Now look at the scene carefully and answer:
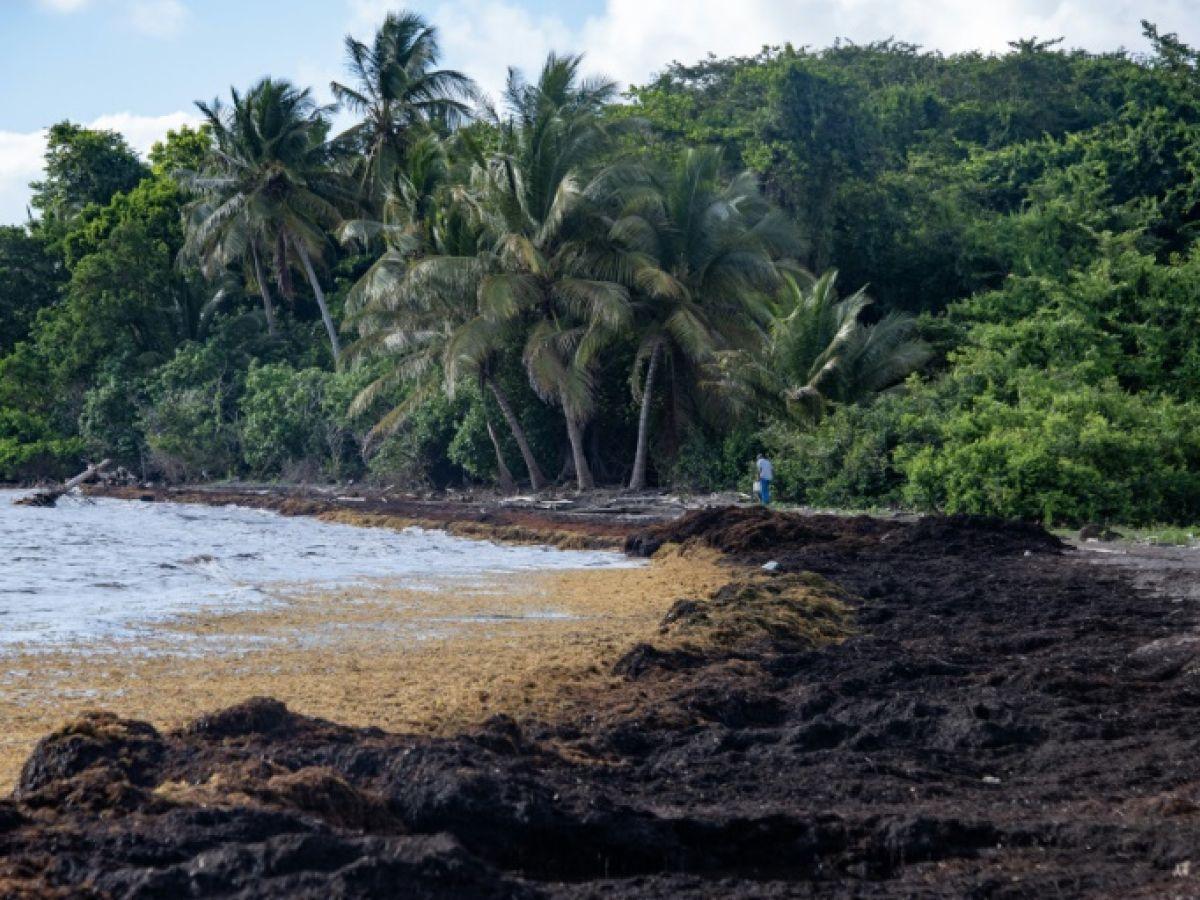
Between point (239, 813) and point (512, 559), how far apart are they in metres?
15.0

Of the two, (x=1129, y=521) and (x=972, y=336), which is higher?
(x=972, y=336)

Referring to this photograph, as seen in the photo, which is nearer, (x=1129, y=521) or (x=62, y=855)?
(x=62, y=855)

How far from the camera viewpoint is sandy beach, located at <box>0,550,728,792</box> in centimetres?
808

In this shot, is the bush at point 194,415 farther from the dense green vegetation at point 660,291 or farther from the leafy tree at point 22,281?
the leafy tree at point 22,281

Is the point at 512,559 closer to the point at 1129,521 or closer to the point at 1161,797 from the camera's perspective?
the point at 1129,521

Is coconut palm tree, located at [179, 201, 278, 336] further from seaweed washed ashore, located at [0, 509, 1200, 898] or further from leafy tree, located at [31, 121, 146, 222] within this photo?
seaweed washed ashore, located at [0, 509, 1200, 898]

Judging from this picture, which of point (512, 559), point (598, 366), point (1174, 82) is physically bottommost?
point (512, 559)

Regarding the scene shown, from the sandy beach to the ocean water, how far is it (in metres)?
0.86

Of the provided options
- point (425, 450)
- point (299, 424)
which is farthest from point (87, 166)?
point (425, 450)

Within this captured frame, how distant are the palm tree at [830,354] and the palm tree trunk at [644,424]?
2.77 metres

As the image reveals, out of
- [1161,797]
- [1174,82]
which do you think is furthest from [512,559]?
[1174,82]

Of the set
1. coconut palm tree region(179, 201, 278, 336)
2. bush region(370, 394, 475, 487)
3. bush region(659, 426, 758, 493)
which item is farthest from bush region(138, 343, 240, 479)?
bush region(659, 426, 758, 493)

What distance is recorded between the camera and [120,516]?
3131 centimetres

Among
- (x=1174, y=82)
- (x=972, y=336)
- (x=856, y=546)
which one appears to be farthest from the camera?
(x=1174, y=82)
